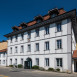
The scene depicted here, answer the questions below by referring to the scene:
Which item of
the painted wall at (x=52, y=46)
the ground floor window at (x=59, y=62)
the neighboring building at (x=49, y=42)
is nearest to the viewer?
the painted wall at (x=52, y=46)

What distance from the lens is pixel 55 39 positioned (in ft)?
65.4

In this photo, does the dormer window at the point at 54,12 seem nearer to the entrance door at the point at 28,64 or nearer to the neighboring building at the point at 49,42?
the neighboring building at the point at 49,42

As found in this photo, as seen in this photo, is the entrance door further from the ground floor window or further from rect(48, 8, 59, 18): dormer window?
rect(48, 8, 59, 18): dormer window

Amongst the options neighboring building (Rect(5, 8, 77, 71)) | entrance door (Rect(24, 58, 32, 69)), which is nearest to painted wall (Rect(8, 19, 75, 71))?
neighboring building (Rect(5, 8, 77, 71))

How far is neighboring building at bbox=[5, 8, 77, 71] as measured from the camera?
59.6 feet

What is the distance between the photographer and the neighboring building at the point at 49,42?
715 inches

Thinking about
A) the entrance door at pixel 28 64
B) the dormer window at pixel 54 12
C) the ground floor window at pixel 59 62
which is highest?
the dormer window at pixel 54 12

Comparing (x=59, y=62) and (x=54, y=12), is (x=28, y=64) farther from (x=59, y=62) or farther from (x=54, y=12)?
(x=54, y=12)

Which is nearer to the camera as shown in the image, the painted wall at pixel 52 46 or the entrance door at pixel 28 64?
the painted wall at pixel 52 46

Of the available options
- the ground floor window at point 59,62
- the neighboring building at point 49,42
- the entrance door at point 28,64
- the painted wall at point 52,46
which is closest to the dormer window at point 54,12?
the neighboring building at point 49,42

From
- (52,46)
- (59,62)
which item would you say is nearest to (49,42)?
(52,46)

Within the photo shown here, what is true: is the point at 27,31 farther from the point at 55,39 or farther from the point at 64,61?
the point at 64,61

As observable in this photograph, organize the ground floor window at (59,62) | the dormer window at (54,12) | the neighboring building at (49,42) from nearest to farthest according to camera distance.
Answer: the neighboring building at (49,42) → the ground floor window at (59,62) → the dormer window at (54,12)

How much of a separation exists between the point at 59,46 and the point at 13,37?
1611 cm
